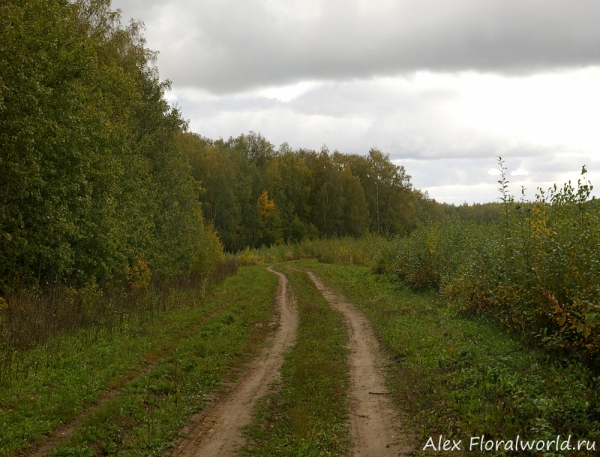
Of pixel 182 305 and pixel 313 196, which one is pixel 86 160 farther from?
pixel 313 196

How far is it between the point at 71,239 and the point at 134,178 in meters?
6.61

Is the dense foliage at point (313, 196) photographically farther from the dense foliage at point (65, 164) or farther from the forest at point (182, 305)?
the dense foliage at point (65, 164)

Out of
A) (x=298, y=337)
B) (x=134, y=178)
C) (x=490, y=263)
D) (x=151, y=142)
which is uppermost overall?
(x=151, y=142)

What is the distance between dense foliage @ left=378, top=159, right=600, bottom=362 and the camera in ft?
26.9

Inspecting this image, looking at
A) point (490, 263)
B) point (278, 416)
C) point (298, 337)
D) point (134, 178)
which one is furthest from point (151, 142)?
point (278, 416)

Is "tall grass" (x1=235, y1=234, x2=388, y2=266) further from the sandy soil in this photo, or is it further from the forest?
the sandy soil

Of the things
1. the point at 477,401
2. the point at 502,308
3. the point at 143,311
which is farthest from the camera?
the point at 143,311

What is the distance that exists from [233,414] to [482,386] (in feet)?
13.0

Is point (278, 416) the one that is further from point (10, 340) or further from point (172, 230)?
point (172, 230)

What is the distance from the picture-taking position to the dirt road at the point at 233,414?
653 cm

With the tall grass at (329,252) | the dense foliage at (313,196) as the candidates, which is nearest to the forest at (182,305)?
the tall grass at (329,252)

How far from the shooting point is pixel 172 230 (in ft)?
85.5

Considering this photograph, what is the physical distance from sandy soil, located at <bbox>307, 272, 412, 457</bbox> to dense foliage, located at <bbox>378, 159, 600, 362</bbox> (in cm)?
288

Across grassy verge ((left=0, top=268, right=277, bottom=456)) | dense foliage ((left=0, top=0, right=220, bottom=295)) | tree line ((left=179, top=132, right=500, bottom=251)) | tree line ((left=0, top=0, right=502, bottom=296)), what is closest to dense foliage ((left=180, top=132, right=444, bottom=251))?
tree line ((left=179, top=132, right=500, bottom=251))
